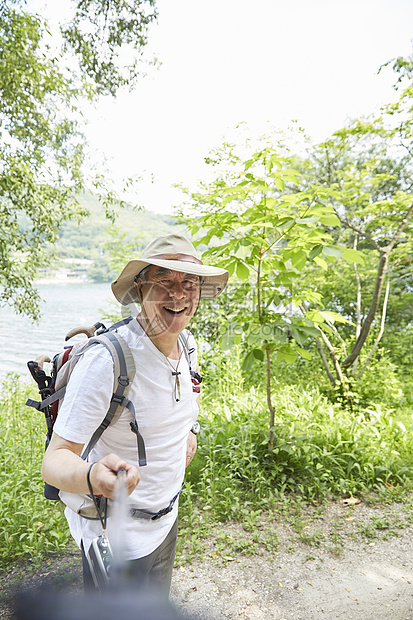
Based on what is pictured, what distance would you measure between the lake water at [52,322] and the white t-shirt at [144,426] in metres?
4.12

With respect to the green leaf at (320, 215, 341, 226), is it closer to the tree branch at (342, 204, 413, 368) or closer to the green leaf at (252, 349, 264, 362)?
the green leaf at (252, 349, 264, 362)

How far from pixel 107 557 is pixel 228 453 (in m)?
2.39

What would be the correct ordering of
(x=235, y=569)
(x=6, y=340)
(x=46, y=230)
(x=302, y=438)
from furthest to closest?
(x=6, y=340)
(x=46, y=230)
(x=302, y=438)
(x=235, y=569)

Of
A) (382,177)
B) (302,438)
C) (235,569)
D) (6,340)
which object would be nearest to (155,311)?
(235,569)

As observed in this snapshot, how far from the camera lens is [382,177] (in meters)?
3.83

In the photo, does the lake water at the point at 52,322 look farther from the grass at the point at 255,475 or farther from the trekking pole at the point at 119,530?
the trekking pole at the point at 119,530

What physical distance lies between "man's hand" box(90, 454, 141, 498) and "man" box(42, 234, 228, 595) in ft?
0.62

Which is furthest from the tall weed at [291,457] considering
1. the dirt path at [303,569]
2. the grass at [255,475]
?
the dirt path at [303,569]

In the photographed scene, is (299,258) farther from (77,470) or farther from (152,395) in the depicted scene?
(77,470)

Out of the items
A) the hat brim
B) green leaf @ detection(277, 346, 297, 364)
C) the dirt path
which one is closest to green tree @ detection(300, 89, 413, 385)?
green leaf @ detection(277, 346, 297, 364)

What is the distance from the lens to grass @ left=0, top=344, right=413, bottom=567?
231 cm

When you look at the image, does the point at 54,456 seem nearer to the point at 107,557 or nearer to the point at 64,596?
the point at 107,557

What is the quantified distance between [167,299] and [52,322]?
669cm

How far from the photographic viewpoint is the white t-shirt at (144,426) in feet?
2.94
